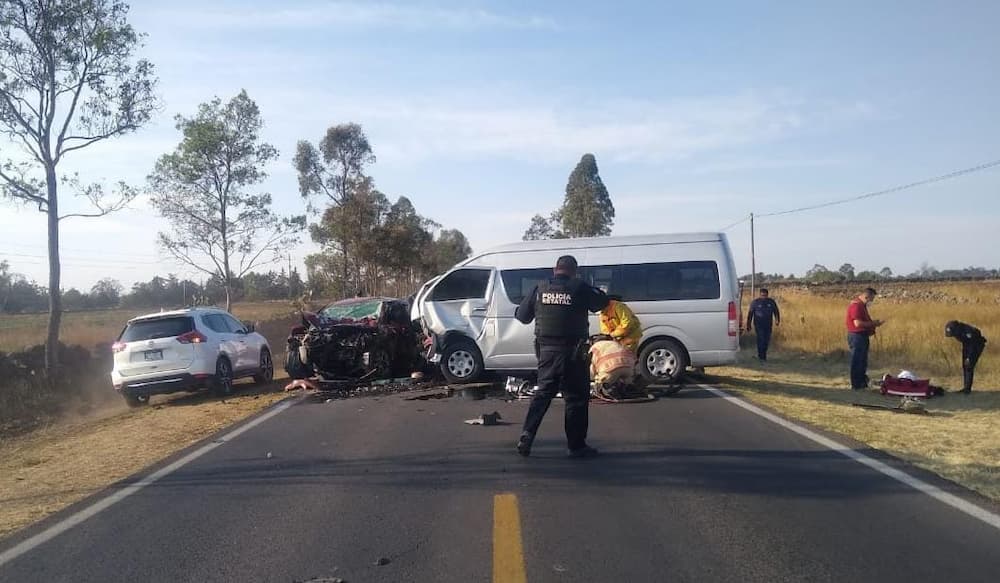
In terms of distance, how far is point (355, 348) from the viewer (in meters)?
14.1

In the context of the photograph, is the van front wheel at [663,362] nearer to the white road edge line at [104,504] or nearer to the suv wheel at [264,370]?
the white road edge line at [104,504]

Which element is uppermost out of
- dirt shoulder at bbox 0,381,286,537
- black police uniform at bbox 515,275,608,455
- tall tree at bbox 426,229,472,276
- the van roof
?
tall tree at bbox 426,229,472,276

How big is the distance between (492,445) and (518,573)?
12.1ft

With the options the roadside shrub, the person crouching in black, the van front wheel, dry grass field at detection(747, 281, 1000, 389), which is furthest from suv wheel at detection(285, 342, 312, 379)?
the person crouching in black

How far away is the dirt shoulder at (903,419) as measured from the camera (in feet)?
23.9

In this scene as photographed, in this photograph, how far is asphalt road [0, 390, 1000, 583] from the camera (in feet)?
15.7

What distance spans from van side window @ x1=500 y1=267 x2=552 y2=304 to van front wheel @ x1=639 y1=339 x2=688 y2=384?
204 cm

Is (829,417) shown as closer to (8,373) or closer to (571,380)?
(571,380)

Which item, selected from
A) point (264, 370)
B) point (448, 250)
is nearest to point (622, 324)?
point (264, 370)

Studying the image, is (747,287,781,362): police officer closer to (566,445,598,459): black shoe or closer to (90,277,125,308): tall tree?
(566,445,598,459): black shoe

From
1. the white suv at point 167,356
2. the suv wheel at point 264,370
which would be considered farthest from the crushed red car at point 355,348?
the suv wheel at point 264,370

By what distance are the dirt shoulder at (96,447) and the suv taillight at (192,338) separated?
1.07m

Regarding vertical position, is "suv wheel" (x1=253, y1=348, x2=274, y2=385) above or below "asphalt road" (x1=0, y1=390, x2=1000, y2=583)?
above

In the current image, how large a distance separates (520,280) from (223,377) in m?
5.69
